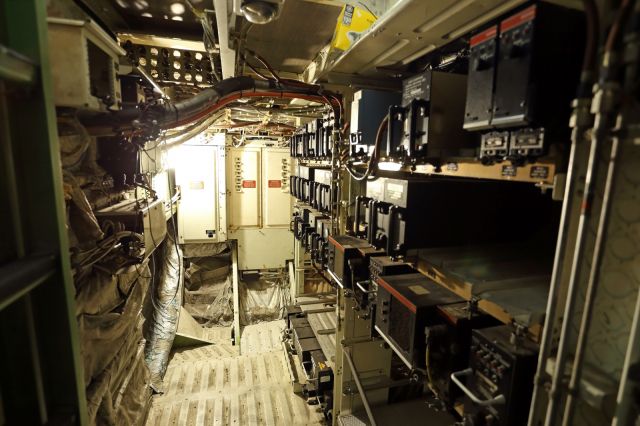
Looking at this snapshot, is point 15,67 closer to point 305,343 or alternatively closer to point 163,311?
point 305,343

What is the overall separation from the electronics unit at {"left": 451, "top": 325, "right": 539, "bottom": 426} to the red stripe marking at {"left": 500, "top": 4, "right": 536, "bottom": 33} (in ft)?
2.99

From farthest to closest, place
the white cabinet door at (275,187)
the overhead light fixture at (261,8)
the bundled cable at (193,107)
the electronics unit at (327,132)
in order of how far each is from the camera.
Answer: the white cabinet door at (275,187)
the electronics unit at (327,132)
the bundled cable at (193,107)
the overhead light fixture at (261,8)

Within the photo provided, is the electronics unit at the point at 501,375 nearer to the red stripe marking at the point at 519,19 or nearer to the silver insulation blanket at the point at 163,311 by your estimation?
the red stripe marking at the point at 519,19

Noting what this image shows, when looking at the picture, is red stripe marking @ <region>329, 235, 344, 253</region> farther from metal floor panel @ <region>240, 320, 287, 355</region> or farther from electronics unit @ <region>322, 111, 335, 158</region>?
metal floor panel @ <region>240, 320, 287, 355</region>

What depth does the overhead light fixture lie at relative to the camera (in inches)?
45.4

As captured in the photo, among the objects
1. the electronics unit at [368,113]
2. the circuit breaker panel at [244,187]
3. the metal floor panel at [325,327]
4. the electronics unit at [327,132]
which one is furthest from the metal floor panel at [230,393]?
the electronics unit at [368,113]

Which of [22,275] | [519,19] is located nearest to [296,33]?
[519,19]

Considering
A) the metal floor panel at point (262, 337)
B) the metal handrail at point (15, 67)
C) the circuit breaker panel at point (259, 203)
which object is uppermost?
the metal handrail at point (15, 67)

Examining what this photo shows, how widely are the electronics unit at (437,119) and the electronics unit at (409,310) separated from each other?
58 cm

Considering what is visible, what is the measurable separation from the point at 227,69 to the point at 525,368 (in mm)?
2117

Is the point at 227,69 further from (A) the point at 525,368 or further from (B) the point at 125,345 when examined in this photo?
(A) the point at 525,368

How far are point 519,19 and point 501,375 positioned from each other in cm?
105

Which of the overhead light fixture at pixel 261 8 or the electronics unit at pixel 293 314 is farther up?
the overhead light fixture at pixel 261 8

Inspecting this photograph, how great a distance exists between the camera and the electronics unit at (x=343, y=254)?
6.68ft
